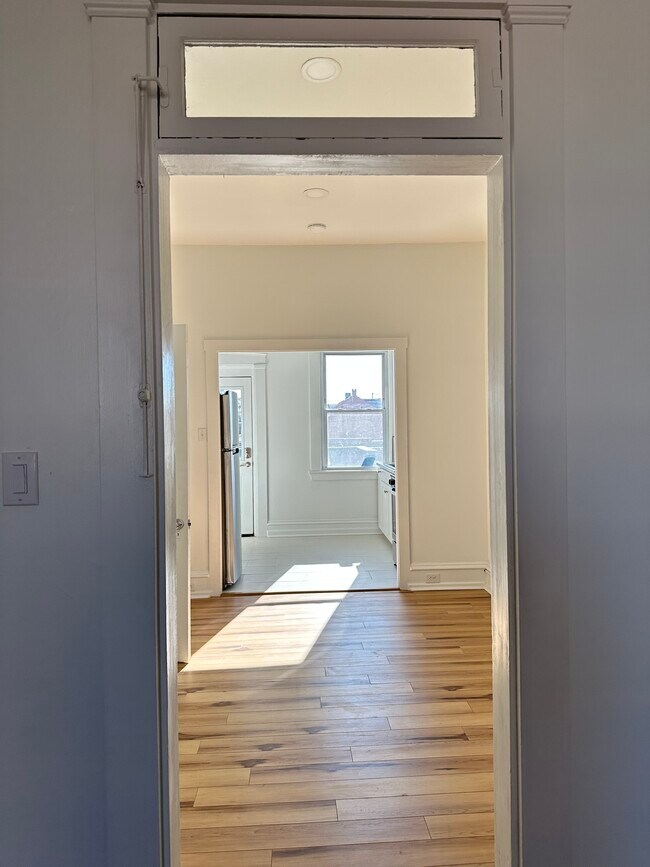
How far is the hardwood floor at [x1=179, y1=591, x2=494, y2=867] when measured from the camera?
1.92 m

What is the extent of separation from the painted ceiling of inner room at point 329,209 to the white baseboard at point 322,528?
375cm

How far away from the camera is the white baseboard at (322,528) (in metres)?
7.23

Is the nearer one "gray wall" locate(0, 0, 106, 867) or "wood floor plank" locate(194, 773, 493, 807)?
"gray wall" locate(0, 0, 106, 867)

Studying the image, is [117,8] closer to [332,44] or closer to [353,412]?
[332,44]

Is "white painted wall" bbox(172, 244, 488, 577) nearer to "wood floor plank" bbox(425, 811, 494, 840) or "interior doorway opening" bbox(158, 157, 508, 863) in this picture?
"interior doorway opening" bbox(158, 157, 508, 863)

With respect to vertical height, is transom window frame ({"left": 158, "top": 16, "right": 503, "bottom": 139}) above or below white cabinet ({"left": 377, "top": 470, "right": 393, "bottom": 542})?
above

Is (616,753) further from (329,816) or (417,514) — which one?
(417,514)

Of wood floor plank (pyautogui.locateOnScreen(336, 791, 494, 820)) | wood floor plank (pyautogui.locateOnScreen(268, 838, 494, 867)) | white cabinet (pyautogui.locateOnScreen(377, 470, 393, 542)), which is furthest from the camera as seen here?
white cabinet (pyautogui.locateOnScreen(377, 470, 393, 542))

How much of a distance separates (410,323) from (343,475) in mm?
2921

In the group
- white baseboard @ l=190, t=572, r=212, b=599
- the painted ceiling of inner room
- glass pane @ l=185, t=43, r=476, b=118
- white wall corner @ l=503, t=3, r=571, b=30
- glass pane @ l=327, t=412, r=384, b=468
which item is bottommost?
white baseboard @ l=190, t=572, r=212, b=599

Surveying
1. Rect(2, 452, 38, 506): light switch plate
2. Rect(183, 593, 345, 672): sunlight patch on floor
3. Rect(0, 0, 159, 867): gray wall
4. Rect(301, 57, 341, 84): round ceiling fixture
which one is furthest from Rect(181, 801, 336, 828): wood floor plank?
Rect(301, 57, 341, 84): round ceiling fixture

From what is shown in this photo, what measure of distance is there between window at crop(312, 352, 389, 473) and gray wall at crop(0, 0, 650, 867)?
5815 mm

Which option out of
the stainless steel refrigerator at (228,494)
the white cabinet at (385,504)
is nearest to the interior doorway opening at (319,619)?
the stainless steel refrigerator at (228,494)

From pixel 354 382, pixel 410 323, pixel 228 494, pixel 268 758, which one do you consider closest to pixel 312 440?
pixel 354 382
